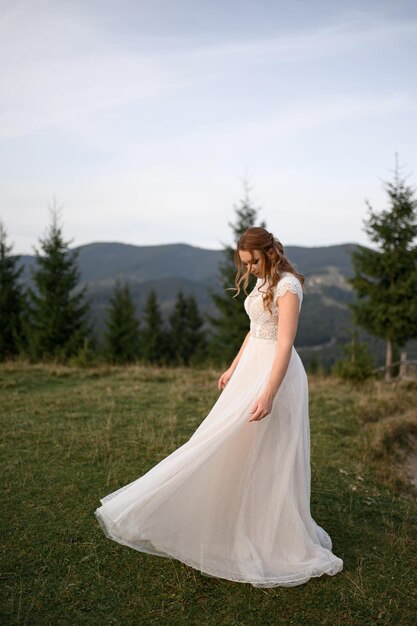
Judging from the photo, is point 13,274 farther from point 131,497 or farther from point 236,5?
point 131,497

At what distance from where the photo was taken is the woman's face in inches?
128

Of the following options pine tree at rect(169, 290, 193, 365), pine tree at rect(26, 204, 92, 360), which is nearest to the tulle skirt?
pine tree at rect(26, 204, 92, 360)

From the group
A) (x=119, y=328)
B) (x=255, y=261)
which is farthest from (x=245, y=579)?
(x=119, y=328)

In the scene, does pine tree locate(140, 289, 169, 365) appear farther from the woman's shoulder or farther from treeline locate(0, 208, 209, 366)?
the woman's shoulder

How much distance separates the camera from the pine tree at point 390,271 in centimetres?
1950

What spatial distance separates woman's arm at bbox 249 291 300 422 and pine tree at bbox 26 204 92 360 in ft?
77.7

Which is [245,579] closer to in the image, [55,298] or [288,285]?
[288,285]

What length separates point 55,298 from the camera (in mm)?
26562

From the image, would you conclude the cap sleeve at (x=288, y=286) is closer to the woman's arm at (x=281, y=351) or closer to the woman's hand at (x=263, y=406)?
the woman's arm at (x=281, y=351)

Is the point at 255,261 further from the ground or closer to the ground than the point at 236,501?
further from the ground

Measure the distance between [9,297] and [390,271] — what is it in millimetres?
24255

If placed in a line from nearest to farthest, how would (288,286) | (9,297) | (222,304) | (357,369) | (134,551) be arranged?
(288,286) → (134,551) → (357,369) → (222,304) → (9,297)

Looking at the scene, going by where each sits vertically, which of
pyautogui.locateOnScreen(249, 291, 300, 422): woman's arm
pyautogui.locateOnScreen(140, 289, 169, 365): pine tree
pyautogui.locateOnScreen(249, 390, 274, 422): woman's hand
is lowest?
pyautogui.locateOnScreen(140, 289, 169, 365): pine tree

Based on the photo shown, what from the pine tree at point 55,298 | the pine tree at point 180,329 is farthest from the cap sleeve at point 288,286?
the pine tree at point 180,329
